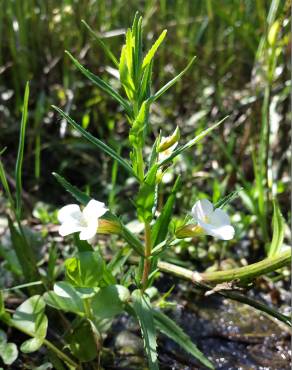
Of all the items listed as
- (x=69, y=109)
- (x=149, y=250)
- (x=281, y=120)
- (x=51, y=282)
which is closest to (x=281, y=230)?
(x=149, y=250)

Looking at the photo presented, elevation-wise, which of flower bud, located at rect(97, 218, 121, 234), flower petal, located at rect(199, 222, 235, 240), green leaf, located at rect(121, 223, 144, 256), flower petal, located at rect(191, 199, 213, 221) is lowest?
green leaf, located at rect(121, 223, 144, 256)

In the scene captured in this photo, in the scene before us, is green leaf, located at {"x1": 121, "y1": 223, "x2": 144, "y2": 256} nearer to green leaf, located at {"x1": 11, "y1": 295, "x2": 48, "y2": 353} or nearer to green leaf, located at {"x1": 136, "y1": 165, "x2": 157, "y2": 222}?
green leaf, located at {"x1": 136, "y1": 165, "x2": 157, "y2": 222}

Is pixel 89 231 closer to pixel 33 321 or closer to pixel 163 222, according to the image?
pixel 163 222

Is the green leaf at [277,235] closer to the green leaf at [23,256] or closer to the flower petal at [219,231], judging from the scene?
the flower petal at [219,231]

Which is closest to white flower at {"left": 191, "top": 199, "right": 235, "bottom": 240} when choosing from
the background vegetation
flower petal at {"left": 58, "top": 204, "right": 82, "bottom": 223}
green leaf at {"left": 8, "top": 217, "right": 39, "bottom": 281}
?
flower petal at {"left": 58, "top": 204, "right": 82, "bottom": 223}

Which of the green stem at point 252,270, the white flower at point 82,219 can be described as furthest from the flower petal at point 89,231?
the green stem at point 252,270

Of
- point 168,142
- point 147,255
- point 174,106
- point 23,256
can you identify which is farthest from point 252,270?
point 174,106

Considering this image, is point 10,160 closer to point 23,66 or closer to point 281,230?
point 23,66

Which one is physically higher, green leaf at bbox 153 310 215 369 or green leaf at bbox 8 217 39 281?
green leaf at bbox 8 217 39 281
